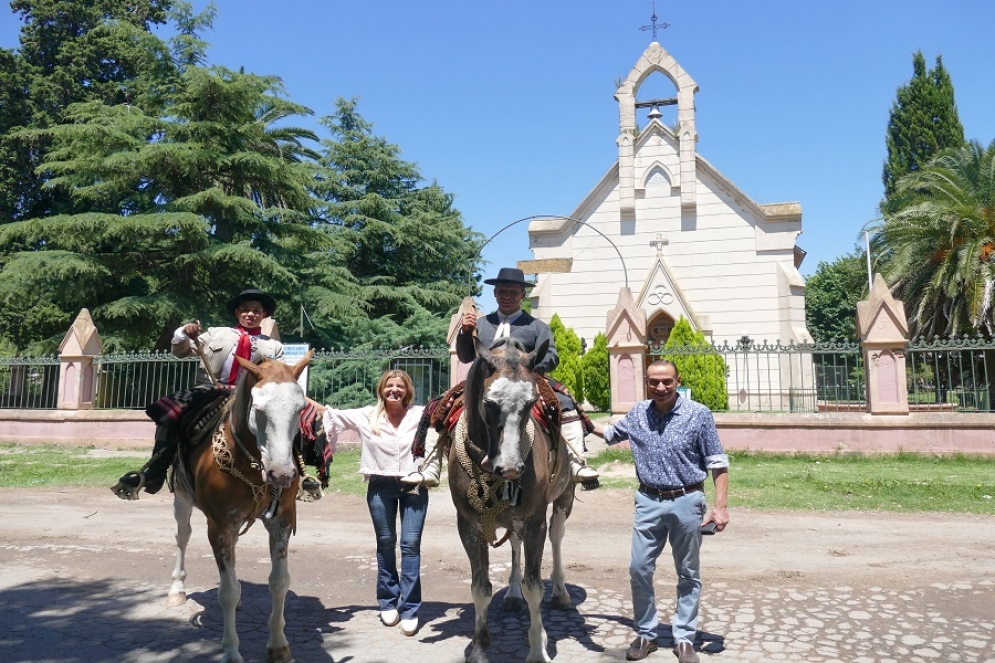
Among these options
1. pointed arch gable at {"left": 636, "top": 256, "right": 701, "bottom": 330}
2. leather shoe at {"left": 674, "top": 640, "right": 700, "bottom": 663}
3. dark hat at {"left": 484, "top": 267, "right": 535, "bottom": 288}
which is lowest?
leather shoe at {"left": 674, "top": 640, "right": 700, "bottom": 663}

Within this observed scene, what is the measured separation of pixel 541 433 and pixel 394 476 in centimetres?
136

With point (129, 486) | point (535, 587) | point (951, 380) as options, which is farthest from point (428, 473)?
point (951, 380)

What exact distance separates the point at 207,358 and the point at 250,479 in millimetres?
1202

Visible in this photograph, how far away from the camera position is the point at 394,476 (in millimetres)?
5199

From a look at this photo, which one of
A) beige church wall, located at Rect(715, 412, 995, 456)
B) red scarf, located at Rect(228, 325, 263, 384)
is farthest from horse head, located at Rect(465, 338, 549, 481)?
beige church wall, located at Rect(715, 412, 995, 456)

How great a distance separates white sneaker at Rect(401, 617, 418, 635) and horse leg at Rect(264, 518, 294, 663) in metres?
0.81

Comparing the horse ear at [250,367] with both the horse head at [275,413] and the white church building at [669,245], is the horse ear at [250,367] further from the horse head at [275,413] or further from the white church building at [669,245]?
the white church building at [669,245]

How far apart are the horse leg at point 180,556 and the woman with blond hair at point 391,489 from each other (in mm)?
1545

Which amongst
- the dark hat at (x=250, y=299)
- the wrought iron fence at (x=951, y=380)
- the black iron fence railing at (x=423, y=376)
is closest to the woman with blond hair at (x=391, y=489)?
the dark hat at (x=250, y=299)

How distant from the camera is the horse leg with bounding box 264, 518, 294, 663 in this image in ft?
14.0

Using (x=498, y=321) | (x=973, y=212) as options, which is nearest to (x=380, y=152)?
(x=973, y=212)

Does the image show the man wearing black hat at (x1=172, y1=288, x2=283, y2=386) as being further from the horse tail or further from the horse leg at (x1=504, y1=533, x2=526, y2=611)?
the horse leg at (x1=504, y1=533, x2=526, y2=611)

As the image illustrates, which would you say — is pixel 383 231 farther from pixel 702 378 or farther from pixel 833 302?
pixel 833 302

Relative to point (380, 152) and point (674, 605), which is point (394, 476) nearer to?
point (674, 605)
